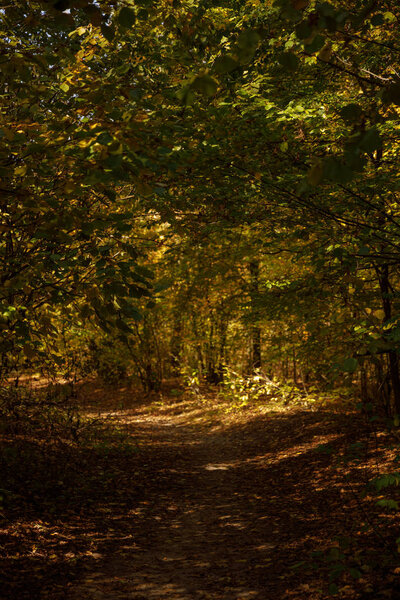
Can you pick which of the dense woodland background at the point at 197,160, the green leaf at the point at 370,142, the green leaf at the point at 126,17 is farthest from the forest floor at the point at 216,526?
the green leaf at the point at 126,17

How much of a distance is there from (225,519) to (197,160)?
4866 millimetres

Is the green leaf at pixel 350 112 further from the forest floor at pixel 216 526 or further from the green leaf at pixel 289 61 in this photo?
the forest floor at pixel 216 526

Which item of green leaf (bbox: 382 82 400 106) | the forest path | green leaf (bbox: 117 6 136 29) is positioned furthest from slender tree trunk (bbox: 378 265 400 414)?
green leaf (bbox: 117 6 136 29)

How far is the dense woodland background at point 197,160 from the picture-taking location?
122 inches

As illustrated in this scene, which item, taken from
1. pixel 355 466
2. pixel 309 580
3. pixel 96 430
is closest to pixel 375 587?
pixel 309 580

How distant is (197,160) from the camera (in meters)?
5.17

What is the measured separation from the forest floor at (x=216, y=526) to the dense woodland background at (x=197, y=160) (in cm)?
64

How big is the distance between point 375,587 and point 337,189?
416cm

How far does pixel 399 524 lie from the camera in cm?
510

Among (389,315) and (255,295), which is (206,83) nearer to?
(255,295)

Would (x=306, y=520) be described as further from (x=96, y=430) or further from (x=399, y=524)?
(x=96, y=430)

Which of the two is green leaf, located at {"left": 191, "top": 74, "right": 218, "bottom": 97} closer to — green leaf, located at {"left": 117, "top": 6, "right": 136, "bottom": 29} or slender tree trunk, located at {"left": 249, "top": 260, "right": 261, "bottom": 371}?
green leaf, located at {"left": 117, "top": 6, "right": 136, "bottom": 29}

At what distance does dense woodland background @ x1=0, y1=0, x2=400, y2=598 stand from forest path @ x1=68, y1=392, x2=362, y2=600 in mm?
1205

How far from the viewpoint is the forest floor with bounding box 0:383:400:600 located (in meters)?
4.54
